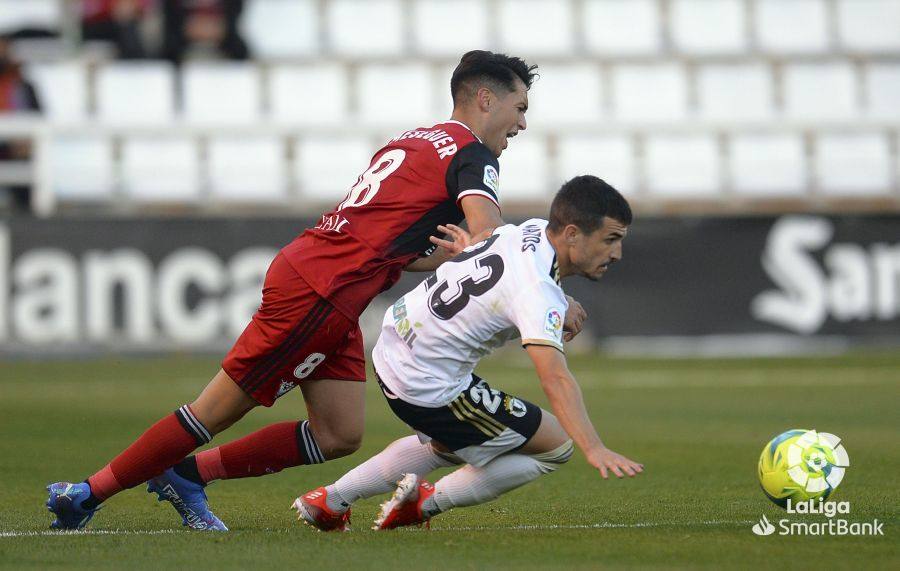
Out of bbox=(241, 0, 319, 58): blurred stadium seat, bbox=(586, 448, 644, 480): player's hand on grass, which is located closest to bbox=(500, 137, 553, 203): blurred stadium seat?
bbox=(241, 0, 319, 58): blurred stadium seat

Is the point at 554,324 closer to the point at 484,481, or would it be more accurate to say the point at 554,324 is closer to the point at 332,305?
the point at 484,481

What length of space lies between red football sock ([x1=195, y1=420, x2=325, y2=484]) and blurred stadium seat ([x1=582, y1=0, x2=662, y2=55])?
1804cm

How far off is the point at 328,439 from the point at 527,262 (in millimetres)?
1300

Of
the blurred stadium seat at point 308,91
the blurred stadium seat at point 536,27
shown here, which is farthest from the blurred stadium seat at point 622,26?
the blurred stadium seat at point 308,91

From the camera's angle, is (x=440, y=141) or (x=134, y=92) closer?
(x=440, y=141)

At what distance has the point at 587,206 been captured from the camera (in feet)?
17.4

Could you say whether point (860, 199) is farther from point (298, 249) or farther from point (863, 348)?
point (298, 249)

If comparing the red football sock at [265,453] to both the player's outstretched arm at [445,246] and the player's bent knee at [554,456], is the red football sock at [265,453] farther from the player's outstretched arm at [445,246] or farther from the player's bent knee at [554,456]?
the player's bent knee at [554,456]

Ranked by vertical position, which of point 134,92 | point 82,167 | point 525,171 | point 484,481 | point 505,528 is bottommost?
point 505,528

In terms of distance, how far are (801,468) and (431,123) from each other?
1526 cm

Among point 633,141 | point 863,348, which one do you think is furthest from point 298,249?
point 633,141

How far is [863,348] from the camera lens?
1898cm

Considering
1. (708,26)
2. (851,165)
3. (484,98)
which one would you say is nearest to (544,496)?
(484,98)

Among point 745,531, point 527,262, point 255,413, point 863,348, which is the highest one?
point 527,262
